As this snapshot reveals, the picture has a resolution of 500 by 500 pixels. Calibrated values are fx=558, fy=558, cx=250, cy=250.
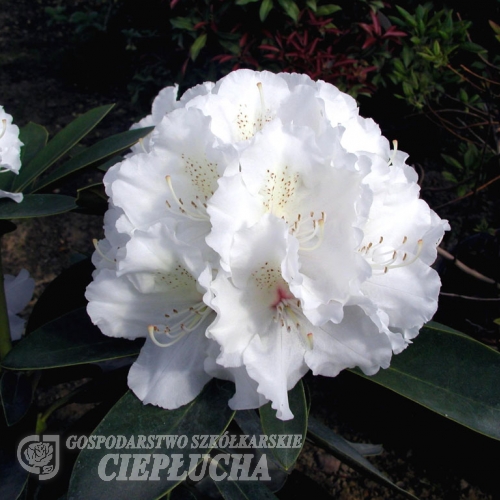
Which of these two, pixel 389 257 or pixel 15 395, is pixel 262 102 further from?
pixel 15 395

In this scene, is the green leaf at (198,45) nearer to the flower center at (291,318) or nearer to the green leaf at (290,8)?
the green leaf at (290,8)

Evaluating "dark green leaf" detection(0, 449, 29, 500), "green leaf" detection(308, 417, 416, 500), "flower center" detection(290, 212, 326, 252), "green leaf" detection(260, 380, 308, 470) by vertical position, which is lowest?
"dark green leaf" detection(0, 449, 29, 500)

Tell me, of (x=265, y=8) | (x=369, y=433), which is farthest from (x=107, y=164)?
(x=265, y=8)

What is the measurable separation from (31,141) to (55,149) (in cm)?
15

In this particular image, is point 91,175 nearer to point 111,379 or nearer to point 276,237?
point 111,379

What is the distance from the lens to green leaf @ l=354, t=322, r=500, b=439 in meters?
0.76

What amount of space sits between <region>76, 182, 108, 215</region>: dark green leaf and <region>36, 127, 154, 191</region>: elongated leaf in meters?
0.08

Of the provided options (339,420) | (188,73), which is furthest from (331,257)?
(188,73)

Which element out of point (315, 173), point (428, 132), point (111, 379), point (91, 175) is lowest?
point (91, 175)

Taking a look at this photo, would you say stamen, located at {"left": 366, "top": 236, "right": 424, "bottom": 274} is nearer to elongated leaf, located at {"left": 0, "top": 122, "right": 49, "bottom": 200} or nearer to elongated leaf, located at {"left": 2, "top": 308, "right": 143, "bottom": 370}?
elongated leaf, located at {"left": 2, "top": 308, "right": 143, "bottom": 370}

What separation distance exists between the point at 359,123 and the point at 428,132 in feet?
7.91

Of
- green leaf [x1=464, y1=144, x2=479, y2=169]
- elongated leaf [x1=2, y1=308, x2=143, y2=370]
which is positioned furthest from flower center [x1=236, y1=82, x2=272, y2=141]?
green leaf [x1=464, y1=144, x2=479, y2=169]

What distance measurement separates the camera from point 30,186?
1066 millimetres

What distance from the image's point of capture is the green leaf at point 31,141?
115 centimetres
